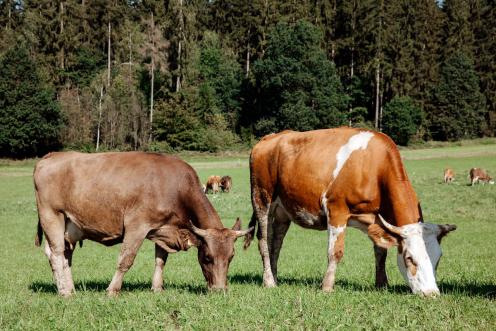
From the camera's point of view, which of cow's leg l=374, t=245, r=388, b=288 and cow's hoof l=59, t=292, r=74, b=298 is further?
cow's leg l=374, t=245, r=388, b=288

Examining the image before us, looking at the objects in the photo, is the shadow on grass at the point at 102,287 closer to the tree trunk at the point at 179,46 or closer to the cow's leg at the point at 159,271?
the cow's leg at the point at 159,271

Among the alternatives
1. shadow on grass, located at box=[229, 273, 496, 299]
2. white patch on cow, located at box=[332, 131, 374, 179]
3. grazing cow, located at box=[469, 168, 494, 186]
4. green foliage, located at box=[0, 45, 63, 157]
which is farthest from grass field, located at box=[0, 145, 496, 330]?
green foliage, located at box=[0, 45, 63, 157]

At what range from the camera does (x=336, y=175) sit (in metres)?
9.04

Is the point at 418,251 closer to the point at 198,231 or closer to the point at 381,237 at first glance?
the point at 381,237

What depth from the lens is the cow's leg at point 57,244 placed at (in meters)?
9.39

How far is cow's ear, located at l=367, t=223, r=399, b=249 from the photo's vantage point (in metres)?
8.23

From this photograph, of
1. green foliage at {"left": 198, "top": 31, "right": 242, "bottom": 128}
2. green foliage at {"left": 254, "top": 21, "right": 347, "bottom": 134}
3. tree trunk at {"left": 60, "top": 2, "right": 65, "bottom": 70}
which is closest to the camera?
tree trunk at {"left": 60, "top": 2, "right": 65, "bottom": 70}

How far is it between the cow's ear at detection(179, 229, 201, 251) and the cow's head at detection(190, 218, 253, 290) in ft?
0.63

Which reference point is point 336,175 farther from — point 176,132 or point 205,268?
point 176,132

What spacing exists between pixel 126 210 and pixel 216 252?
5.78ft

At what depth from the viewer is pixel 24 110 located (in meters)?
65.5

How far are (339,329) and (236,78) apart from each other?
268ft

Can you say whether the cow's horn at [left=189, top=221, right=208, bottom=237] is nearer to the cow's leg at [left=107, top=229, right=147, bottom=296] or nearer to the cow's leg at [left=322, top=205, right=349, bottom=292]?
the cow's leg at [left=107, top=229, right=147, bottom=296]

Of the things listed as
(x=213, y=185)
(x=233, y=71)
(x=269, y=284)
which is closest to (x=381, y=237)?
(x=269, y=284)
